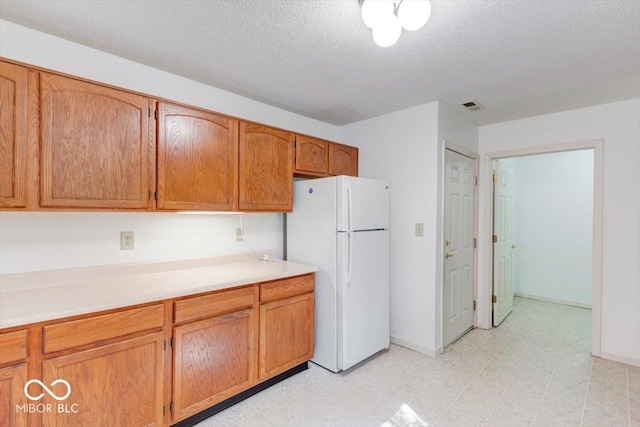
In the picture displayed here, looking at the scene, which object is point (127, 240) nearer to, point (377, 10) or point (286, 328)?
point (286, 328)

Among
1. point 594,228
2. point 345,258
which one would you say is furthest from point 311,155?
point 594,228

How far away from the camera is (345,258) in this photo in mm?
2494

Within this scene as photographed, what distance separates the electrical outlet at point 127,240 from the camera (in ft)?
6.87

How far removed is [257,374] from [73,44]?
2.41 metres

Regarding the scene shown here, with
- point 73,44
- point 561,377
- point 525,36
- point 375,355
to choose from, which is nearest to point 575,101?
point 525,36

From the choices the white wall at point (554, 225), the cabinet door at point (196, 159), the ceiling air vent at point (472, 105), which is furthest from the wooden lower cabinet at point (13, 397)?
the white wall at point (554, 225)

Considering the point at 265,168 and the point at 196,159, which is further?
the point at 265,168

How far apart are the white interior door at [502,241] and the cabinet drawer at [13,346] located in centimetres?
395

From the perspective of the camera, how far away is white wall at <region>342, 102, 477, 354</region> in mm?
2832

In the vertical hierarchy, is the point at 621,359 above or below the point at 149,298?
below

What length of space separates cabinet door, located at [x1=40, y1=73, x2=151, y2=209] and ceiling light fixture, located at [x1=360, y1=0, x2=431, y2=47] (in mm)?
1400

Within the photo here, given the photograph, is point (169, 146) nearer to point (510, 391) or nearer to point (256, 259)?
point (256, 259)

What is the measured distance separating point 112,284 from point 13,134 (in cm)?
93

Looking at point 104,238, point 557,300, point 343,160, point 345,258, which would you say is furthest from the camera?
point 557,300
